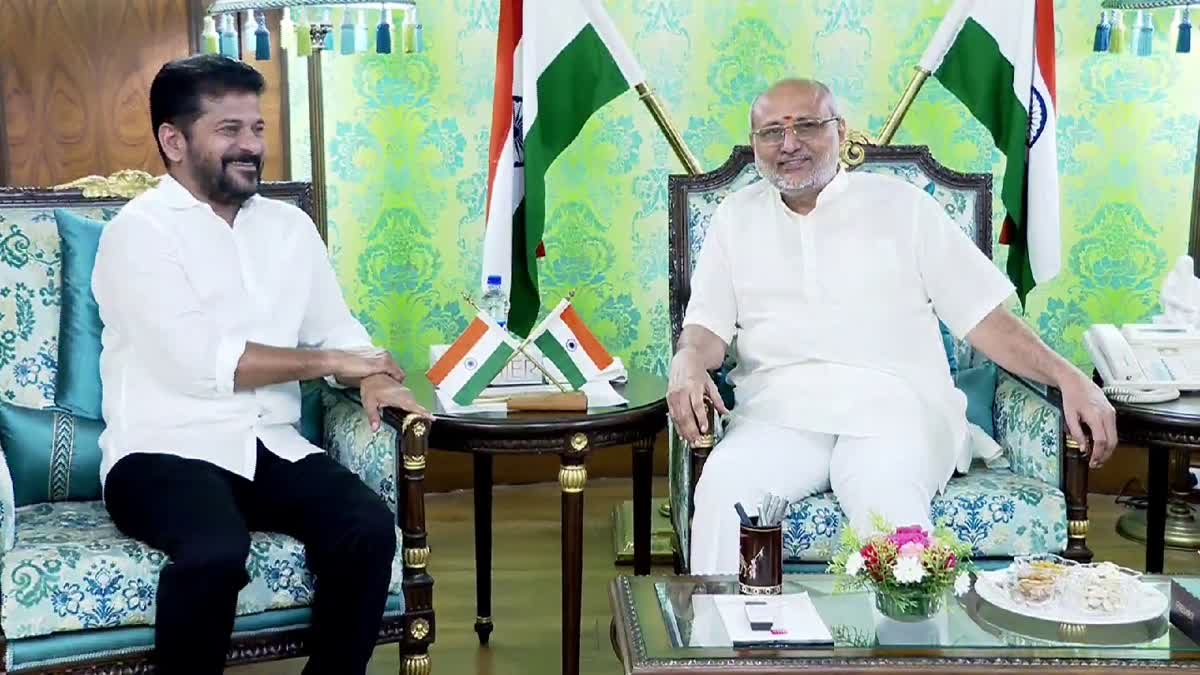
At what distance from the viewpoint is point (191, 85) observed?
2.79m

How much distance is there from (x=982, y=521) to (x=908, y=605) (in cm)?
70

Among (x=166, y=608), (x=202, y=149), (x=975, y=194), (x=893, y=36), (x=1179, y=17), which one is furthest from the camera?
(x=893, y=36)

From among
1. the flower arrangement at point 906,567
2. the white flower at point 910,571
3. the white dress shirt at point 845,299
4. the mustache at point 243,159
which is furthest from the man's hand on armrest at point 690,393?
the mustache at point 243,159

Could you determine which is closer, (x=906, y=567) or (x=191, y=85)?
(x=906, y=567)

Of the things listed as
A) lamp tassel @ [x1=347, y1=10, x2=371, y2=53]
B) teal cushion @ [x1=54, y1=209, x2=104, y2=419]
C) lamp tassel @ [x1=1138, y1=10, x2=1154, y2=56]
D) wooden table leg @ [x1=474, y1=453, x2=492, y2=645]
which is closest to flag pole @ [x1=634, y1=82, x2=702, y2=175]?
lamp tassel @ [x1=347, y1=10, x2=371, y2=53]

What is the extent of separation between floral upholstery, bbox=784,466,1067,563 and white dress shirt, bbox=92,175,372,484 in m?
0.93

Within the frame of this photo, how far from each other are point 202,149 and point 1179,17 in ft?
8.16

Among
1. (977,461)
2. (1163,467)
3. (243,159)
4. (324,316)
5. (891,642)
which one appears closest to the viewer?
(891,642)

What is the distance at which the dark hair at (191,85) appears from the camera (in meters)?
2.79

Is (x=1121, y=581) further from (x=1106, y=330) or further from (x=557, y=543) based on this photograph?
(x=557, y=543)

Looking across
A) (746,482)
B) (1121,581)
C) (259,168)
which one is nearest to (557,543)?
(746,482)

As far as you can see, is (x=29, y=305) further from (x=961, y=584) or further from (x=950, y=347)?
(x=950, y=347)

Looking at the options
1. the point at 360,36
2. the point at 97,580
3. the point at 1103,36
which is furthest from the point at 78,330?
the point at 1103,36

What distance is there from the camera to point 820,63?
14.9ft
